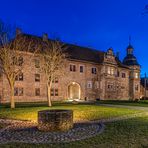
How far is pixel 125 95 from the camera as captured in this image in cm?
5903

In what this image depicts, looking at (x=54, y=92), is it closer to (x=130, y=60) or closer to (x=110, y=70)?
(x=110, y=70)

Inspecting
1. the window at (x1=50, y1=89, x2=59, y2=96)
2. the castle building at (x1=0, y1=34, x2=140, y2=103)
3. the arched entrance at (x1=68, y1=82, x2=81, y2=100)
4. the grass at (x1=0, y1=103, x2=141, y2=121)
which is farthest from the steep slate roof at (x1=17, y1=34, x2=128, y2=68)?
the grass at (x1=0, y1=103, x2=141, y2=121)

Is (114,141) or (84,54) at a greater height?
(84,54)

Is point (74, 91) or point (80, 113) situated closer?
point (80, 113)

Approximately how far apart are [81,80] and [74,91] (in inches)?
111

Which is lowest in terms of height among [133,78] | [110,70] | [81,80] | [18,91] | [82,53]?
[18,91]

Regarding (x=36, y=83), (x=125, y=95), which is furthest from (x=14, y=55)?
(x=125, y=95)

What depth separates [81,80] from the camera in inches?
1892

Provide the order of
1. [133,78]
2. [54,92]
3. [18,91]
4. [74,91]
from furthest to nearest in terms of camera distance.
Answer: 1. [133,78]
2. [74,91]
3. [54,92]
4. [18,91]

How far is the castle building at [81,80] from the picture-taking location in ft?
132

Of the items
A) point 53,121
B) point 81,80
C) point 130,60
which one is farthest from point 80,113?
point 130,60

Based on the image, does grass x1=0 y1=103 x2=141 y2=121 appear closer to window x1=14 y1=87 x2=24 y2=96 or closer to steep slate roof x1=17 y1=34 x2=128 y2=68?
window x1=14 y1=87 x2=24 y2=96

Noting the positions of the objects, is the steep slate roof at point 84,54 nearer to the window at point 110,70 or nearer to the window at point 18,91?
the window at point 110,70

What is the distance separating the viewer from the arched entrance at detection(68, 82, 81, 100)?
48.3 m
